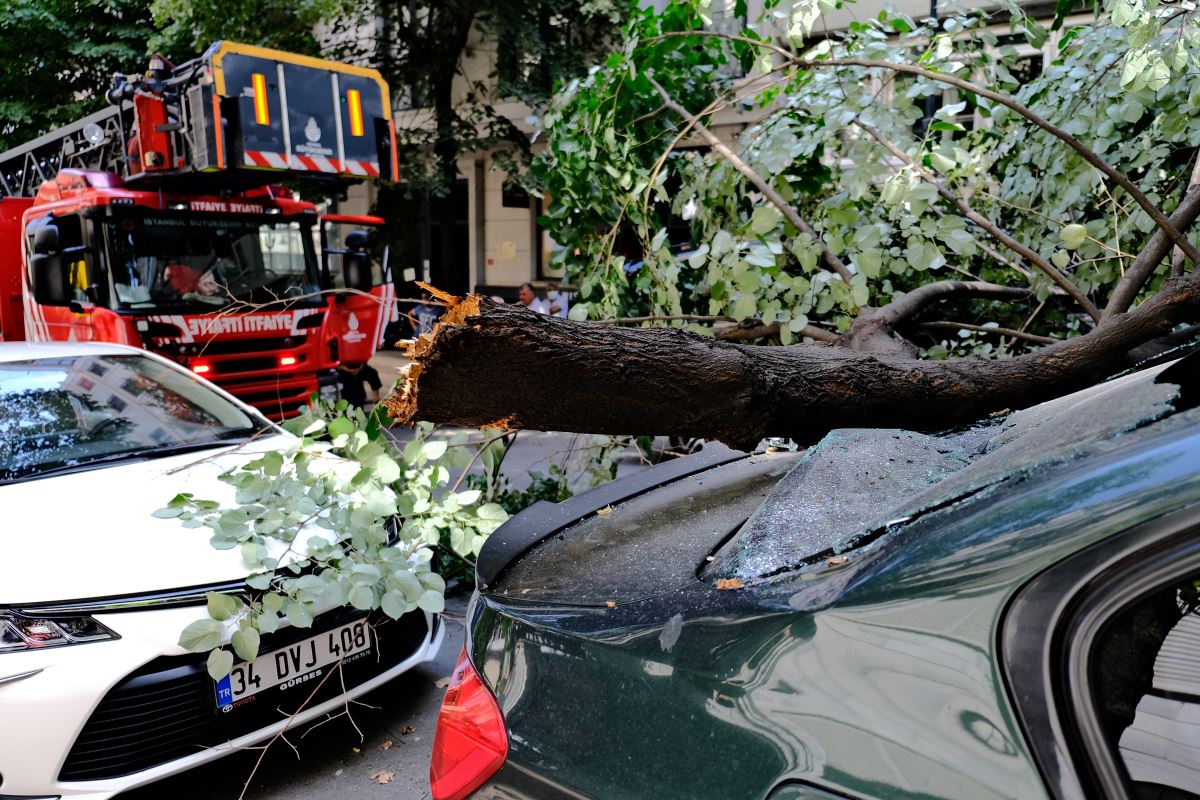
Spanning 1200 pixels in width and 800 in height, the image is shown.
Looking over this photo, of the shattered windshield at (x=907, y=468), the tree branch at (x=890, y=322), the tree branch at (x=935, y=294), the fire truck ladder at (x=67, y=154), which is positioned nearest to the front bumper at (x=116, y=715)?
the shattered windshield at (x=907, y=468)

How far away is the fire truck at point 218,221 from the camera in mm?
7109

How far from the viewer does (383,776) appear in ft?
10.3

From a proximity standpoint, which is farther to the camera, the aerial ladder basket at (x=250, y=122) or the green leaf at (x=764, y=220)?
the aerial ladder basket at (x=250, y=122)

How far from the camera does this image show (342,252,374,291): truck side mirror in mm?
8516

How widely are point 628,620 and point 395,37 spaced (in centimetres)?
1431

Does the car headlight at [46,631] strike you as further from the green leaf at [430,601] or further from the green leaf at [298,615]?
the green leaf at [430,601]

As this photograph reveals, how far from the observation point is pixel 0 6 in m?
13.6

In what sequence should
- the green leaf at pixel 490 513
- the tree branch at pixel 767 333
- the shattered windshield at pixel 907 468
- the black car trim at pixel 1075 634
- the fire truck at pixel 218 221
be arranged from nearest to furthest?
1. the black car trim at pixel 1075 634
2. the shattered windshield at pixel 907 468
3. the green leaf at pixel 490 513
4. the tree branch at pixel 767 333
5. the fire truck at pixel 218 221

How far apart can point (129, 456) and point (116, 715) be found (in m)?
1.38

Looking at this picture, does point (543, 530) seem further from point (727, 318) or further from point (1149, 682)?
point (727, 318)

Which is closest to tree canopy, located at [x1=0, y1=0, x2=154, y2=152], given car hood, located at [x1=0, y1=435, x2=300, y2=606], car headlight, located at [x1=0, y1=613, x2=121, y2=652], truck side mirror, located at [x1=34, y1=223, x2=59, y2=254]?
truck side mirror, located at [x1=34, y1=223, x2=59, y2=254]

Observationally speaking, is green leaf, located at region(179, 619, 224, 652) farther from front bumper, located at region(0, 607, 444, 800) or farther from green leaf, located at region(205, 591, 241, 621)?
front bumper, located at region(0, 607, 444, 800)

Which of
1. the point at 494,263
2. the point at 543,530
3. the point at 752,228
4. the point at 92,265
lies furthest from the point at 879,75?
the point at 494,263

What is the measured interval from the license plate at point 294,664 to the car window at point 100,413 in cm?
136
